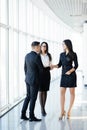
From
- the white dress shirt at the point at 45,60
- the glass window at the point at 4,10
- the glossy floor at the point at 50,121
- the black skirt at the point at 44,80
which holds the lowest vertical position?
the glossy floor at the point at 50,121

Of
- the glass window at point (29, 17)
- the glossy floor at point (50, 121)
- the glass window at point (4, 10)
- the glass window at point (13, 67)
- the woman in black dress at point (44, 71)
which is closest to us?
the glossy floor at point (50, 121)

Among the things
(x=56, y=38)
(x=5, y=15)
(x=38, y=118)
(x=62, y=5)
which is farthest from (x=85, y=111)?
(x=56, y=38)

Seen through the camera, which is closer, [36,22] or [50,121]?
[50,121]

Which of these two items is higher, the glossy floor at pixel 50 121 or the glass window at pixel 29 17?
the glass window at pixel 29 17

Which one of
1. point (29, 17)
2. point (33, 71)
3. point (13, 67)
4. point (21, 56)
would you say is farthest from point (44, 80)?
point (29, 17)

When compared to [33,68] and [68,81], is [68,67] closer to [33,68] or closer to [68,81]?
[68,81]

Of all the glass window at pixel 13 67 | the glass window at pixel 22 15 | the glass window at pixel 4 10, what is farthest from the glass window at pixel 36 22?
the glass window at pixel 4 10

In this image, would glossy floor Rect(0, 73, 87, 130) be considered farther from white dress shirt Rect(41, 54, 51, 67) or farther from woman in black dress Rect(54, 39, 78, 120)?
white dress shirt Rect(41, 54, 51, 67)

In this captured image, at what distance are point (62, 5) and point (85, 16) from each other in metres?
3.66

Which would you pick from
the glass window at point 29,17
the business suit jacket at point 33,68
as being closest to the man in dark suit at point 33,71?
the business suit jacket at point 33,68

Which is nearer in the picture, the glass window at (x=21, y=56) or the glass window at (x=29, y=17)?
the glass window at (x=21, y=56)

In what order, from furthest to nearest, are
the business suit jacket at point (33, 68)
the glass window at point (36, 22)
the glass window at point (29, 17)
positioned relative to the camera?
the glass window at point (36, 22)
the glass window at point (29, 17)
the business suit jacket at point (33, 68)

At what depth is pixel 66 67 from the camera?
22.0ft

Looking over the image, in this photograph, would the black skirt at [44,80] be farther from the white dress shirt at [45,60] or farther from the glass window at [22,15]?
the glass window at [22,15]
